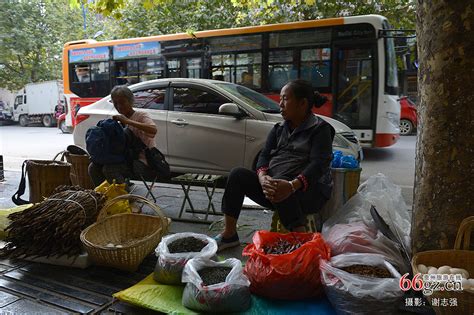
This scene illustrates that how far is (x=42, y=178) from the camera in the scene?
13.4 ft

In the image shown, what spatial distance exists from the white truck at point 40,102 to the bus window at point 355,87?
61.8ft

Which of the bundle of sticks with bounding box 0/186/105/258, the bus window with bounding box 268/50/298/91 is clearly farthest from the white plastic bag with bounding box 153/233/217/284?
the bus window with bounding box 268/50/298/91

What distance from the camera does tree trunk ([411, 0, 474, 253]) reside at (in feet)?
7.45

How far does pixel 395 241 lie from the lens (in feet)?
8.90

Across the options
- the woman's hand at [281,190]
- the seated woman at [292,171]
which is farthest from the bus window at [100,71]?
the woman's hand at [281,190]

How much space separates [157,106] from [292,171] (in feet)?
10.7

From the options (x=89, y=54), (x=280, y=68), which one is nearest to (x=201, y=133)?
(x=280, y=68)

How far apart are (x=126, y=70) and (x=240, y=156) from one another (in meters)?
7.15

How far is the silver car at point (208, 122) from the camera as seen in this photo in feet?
16.4

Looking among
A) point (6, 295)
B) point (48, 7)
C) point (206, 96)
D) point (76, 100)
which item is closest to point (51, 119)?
point (48, 7)

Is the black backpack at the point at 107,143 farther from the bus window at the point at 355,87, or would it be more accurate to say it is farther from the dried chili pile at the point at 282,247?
the bus window at the point at 355,87

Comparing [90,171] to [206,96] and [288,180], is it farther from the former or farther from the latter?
[288,180]

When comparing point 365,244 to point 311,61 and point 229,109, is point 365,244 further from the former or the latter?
point 311,61

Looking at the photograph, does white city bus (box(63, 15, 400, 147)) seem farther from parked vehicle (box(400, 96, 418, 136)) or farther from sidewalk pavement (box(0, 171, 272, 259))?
parked vehicle (box(400, 96, 418, 136))
